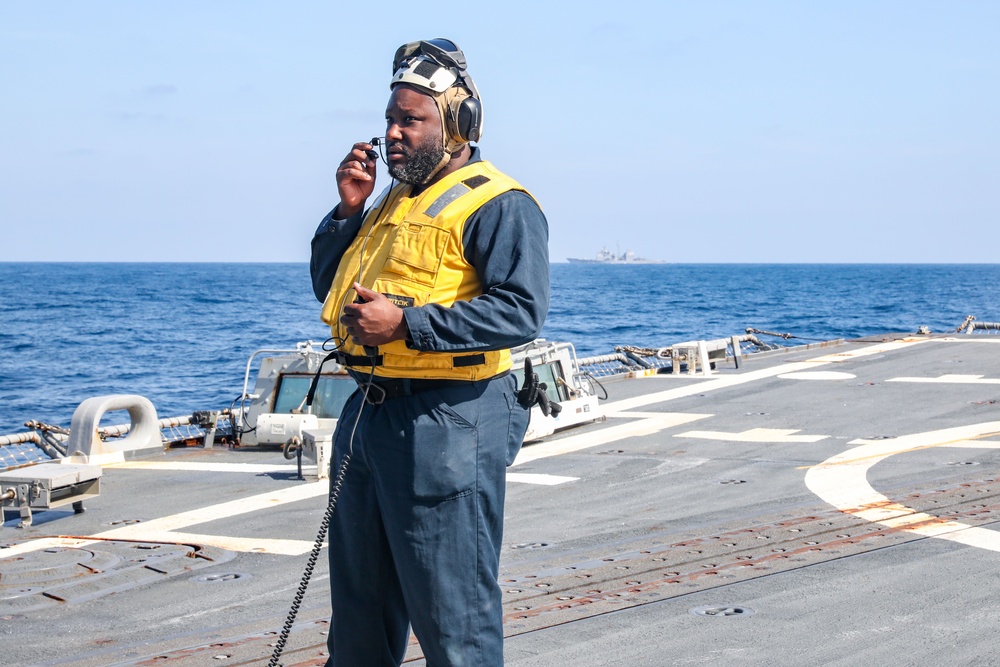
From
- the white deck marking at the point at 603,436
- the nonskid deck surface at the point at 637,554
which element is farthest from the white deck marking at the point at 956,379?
the white deck marking at the point at 603,436

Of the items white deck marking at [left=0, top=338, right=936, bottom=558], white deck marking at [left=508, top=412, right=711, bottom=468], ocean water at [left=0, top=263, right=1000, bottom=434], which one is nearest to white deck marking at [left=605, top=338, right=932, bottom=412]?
white deck marking at [left=0, top=338, right=936, bottom=558]

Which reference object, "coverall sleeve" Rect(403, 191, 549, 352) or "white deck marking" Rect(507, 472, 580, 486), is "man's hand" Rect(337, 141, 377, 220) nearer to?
"coverall sleeve" Rect(403, 191, 549, 352)

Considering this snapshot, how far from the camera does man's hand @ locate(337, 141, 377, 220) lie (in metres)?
3.75

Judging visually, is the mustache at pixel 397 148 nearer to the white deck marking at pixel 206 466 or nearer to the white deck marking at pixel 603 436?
the white deck marking at pixel 603 436

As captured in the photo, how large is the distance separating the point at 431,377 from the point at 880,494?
6.73 meters

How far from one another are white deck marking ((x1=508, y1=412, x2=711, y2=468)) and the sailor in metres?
8.66

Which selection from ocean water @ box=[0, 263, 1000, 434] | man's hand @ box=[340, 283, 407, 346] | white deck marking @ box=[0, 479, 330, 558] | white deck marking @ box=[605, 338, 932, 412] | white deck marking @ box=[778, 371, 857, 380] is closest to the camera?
man's hand @ box=[340, 283, 407, 346]

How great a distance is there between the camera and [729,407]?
16.4 m

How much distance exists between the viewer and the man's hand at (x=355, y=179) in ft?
12.3

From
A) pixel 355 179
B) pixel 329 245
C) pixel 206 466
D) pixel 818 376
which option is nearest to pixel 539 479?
pixel 206 466

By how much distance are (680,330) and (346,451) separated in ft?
227

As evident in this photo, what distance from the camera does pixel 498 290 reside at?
11.1ft

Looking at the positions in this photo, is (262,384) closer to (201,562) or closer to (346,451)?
(201,562)

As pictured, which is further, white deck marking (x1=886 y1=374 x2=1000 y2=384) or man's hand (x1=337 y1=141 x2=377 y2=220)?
white deck marking (x1=886 y1=374 x2=1000 y2=384)
